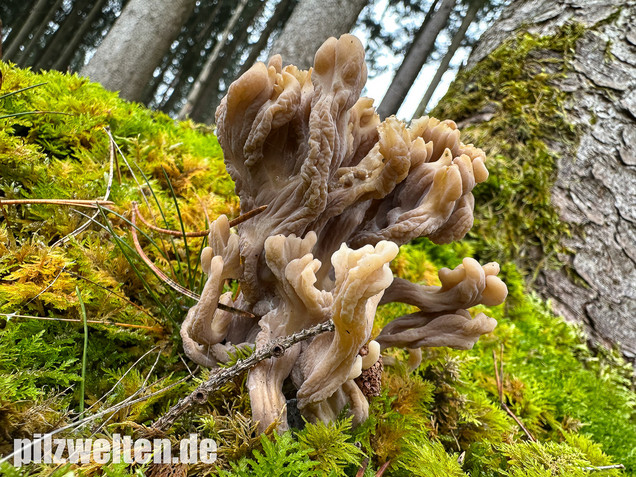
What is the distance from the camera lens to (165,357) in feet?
6.19

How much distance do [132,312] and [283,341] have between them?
93 centimetres

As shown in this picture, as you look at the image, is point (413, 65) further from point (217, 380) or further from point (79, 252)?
point (217, 380)

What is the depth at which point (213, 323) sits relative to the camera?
5.97ft

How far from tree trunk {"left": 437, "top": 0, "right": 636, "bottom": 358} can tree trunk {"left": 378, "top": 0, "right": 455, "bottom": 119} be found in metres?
6.33

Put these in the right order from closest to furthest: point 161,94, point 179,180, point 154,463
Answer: point 154,463
point 179,180
point 161,94

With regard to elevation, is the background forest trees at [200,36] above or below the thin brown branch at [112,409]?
above

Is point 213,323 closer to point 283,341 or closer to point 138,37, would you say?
point 283,341

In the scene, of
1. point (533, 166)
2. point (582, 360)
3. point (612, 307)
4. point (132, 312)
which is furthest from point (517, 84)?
point (132, 312)

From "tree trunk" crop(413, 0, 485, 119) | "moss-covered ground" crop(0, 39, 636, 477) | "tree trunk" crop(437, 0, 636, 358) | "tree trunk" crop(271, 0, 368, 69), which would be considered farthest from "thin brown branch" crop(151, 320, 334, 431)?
"tree trunk" crop(413, 0, 485, 119)

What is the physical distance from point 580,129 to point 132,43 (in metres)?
5.16

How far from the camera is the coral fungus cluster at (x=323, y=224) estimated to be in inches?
62.7

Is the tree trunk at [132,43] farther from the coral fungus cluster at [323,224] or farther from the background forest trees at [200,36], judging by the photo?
the coral fungus cluster at [323,224]

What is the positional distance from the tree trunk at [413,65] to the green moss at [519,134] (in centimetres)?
659

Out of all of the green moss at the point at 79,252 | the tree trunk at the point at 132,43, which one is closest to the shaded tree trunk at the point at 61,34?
the tree trunk at the point at 132,43
